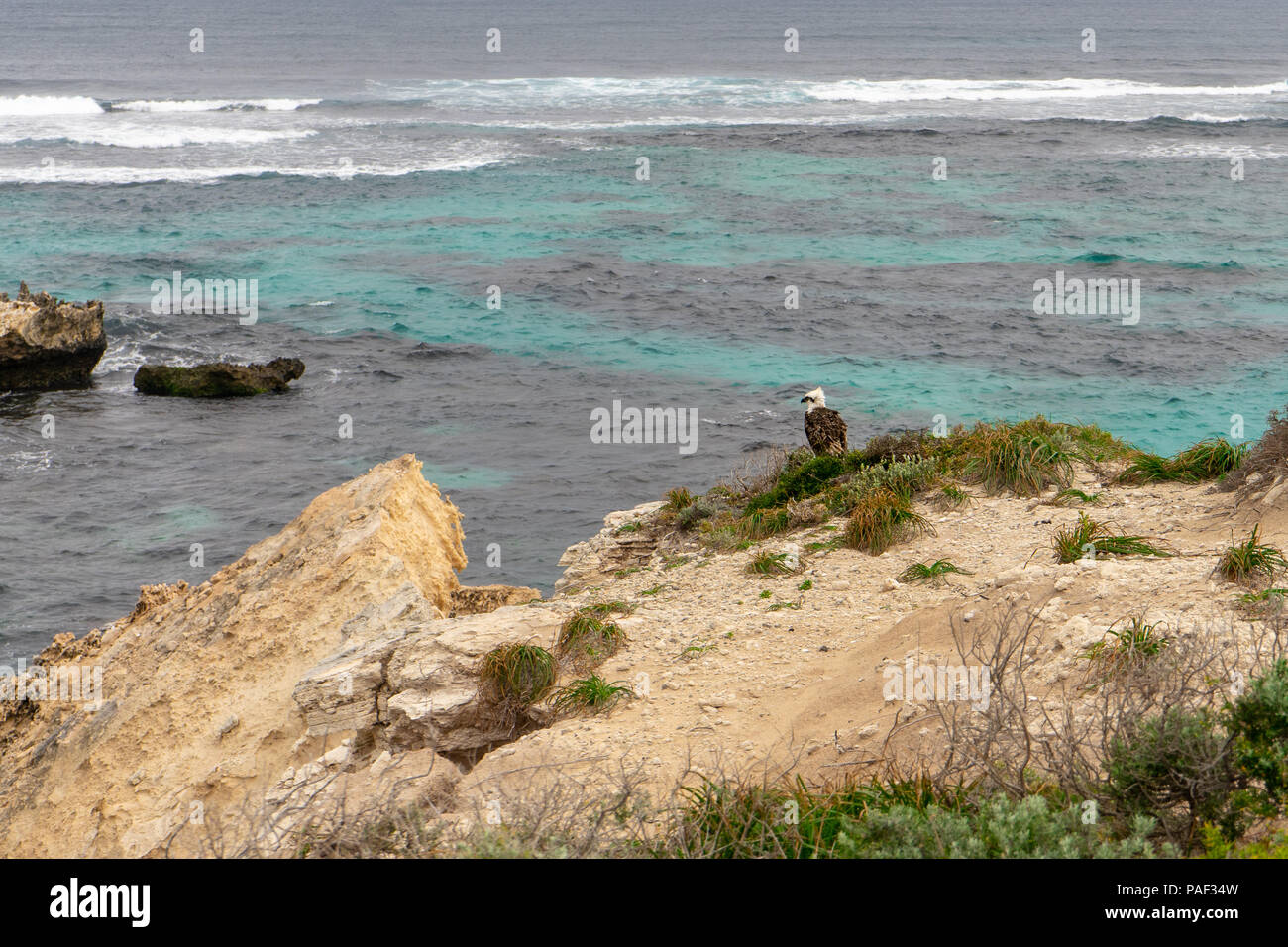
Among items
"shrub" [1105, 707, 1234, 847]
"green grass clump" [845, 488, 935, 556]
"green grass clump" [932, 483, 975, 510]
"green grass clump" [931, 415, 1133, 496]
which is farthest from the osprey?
"shrub" [1105, 707, 1234, 847]

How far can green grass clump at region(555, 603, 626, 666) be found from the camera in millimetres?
7980

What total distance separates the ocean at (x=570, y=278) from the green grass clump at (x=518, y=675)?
25.0ft

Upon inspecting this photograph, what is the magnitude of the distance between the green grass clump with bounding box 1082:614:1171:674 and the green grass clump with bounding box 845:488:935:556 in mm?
3165

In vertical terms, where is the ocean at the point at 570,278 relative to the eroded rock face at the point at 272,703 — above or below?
above

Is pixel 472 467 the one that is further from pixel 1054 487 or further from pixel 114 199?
pixel 114 199

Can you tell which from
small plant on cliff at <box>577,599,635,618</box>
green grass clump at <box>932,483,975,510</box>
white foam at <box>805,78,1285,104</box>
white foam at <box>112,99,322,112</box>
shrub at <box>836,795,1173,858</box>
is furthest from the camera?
white foam at <box>805,78,1285,104</box>

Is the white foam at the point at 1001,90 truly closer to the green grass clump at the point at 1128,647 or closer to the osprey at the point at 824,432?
the osprey at the point at 824,432

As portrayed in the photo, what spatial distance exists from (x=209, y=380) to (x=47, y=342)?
130 inches

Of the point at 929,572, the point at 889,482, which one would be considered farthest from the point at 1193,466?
the point at 929,572

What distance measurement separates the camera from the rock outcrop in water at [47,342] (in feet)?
71.7

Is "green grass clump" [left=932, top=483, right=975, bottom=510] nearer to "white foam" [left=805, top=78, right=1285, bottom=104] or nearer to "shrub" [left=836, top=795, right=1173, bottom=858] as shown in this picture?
"shrub" [left=836, top=795, right=1173, bottom=858]

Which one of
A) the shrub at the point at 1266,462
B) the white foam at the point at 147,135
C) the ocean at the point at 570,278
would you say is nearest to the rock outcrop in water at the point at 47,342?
the ocean at the point at 570,278
